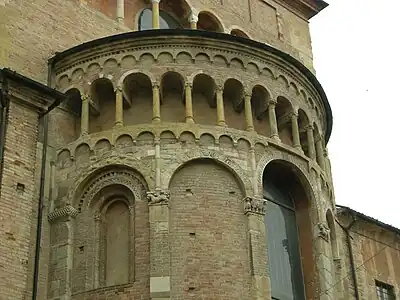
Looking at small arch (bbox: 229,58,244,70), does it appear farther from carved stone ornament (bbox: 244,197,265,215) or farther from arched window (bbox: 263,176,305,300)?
carved stone ornament (bbox: 244,197,265,215)

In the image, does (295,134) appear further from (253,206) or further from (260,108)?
(253,206)

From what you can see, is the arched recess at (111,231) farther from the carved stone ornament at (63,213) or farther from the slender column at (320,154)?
the slender column at (320,154)

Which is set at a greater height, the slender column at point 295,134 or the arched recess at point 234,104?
the arched recess at point 234,104

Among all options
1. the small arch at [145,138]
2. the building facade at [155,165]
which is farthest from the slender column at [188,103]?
the small arch at [145,138]

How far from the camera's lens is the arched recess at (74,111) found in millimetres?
18328

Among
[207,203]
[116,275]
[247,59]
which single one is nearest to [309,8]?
[247,59]

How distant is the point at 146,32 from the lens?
1831 centimetres

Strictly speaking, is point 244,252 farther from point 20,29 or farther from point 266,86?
point 20,29

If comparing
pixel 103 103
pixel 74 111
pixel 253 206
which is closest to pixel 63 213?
pixel 74 111

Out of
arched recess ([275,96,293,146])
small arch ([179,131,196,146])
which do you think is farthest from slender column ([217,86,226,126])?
arched recess ([275,96,293,146])

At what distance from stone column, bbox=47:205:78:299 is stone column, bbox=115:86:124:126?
7.32 ft

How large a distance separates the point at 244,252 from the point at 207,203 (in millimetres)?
1328

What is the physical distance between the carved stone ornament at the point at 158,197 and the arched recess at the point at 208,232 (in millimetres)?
224

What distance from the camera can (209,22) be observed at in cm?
2325
